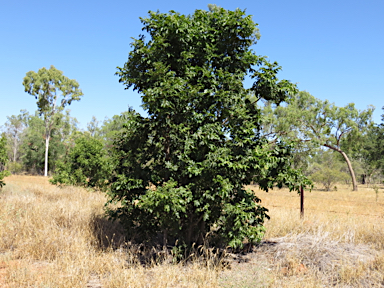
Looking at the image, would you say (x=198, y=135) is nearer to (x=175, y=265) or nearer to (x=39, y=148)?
(x=175, y=265)

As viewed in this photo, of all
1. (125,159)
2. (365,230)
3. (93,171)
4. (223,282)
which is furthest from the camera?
(93,171)

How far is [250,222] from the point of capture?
705cm

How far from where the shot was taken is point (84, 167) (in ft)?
64.8

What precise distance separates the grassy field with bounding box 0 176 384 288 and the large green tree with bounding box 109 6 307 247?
2.58ft

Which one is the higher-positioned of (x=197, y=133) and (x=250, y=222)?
(x=197, y=133)

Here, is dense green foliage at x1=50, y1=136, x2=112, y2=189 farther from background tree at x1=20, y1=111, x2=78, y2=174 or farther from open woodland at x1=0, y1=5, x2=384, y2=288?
background tree at x1=20, y1=111, x2=78, y2=174

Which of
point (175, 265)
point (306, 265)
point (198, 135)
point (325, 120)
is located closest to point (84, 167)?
point (175, 265)

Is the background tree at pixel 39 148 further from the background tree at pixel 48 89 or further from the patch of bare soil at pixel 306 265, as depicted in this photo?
the patch of bare soil at pixel 306 265

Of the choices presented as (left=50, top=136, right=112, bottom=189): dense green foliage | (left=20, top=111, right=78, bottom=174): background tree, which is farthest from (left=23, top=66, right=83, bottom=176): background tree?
(left=50, top=136, right=112, bottom=189): dense green foliage

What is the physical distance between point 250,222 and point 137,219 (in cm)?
282

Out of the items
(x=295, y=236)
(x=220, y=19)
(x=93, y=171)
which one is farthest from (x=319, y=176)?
(x=220, y=19)

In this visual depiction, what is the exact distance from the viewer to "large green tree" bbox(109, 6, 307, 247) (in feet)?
20.8

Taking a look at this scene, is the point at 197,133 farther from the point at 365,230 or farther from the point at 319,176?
the point at 319,176

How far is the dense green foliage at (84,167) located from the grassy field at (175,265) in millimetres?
9453
